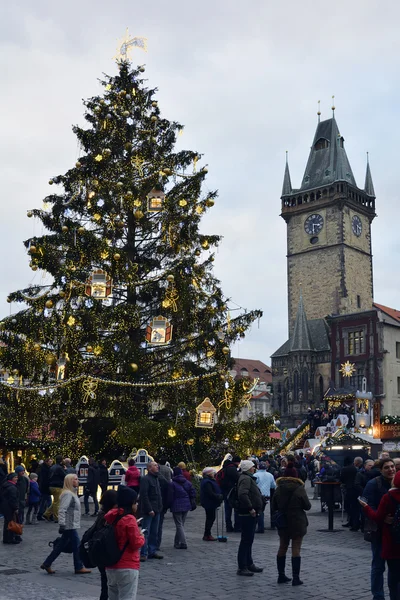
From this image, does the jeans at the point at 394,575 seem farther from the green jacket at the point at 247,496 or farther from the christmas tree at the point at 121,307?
the christmas tree at the point at 121,307

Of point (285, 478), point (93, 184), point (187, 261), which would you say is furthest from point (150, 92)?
point (285, 478)

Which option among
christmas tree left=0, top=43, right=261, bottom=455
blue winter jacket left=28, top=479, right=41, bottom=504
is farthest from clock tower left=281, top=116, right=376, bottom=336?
blue winter jacket left=28, top=479, right=41, bottom=504

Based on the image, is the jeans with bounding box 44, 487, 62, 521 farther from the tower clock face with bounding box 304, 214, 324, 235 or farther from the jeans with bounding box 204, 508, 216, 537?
the tower clock face with bounding box 304, 214, 324, 235

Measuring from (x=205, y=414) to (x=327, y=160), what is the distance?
6636cm

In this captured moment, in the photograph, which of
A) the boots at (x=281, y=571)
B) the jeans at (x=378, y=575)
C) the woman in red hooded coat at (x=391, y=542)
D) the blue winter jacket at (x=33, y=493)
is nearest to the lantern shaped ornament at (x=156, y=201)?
the blue winter jacket at (x=33, y=493)

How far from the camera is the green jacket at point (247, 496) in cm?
1039

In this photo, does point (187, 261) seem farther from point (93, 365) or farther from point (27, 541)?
point (27, 541)

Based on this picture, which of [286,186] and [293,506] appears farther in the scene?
[286,186]

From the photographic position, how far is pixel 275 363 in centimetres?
7444

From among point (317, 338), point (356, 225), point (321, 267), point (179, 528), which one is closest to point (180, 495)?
point (179, 528)

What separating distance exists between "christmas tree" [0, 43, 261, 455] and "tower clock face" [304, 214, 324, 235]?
55.8 metres

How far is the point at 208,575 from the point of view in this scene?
418 inches

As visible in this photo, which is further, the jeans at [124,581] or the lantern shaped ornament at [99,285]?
the lantern shaped ornament at [99,285]

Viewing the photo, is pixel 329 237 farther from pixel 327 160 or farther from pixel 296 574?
pixel 296 574
